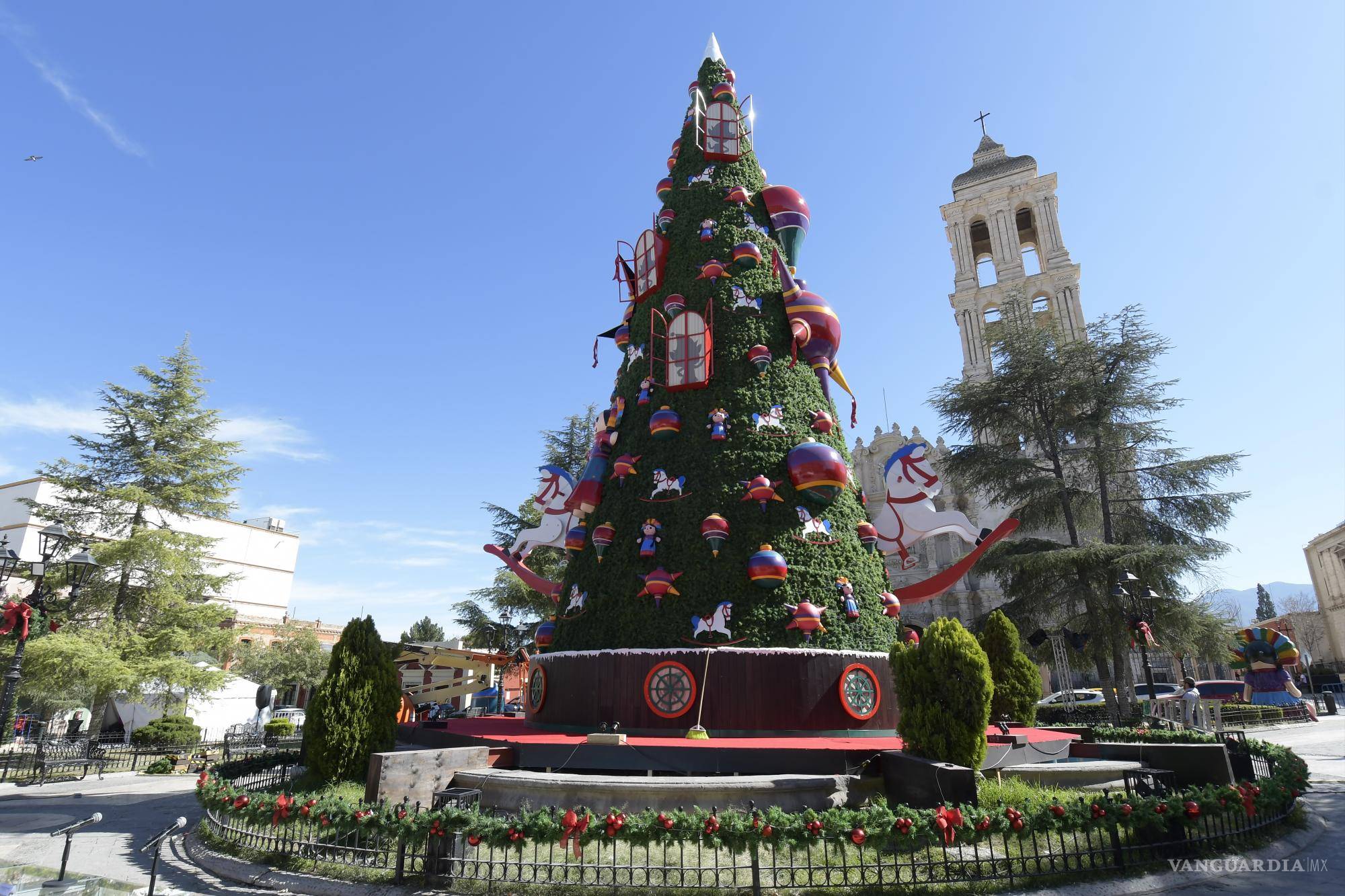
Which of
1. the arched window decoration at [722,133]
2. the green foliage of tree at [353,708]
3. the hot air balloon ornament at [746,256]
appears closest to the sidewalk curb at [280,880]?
the green foliage of tree at [353,708]

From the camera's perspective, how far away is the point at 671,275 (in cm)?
1861

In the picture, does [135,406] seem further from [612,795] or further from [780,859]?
[780,859]

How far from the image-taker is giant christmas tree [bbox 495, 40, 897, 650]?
14.7m

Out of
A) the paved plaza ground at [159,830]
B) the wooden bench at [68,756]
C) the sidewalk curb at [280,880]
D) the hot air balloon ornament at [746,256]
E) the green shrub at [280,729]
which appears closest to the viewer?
the paved plaza ground at [159,830]

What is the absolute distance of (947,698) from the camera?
1034 centimetres

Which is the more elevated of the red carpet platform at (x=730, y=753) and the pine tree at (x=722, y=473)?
the pine tree at (x=722, y=473)

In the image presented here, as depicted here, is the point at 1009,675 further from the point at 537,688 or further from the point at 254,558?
the point at 254,558

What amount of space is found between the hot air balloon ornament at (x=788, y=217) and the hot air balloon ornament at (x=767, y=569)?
878cm

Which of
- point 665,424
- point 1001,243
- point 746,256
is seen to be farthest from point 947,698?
point 1001,243

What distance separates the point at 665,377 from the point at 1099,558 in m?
16.3

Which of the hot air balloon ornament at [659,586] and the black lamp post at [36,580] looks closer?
the hot air balloon ornament at [659,586]

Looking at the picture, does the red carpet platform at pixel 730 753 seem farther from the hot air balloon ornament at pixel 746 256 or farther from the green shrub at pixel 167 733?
the green shrub at pixel 167 733

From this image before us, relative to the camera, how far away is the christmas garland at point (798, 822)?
793 cm

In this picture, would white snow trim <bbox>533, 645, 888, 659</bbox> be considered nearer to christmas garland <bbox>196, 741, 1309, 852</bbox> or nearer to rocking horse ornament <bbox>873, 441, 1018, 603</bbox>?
rocking horse ornament <bbox>873, 441, 1018, 603</bbox>
